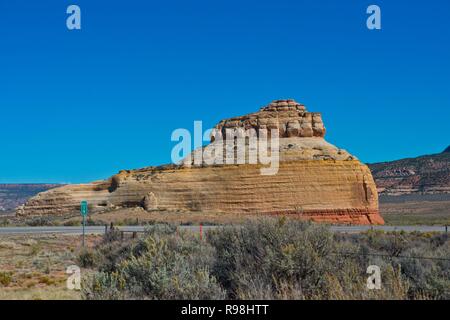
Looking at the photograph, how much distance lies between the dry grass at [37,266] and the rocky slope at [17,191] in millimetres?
157918

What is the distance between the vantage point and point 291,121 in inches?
2365

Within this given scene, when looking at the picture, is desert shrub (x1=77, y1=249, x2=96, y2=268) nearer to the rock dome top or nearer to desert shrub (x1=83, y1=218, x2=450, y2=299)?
desert shrub (x1=83, y1=218, x2=450, y2=299)

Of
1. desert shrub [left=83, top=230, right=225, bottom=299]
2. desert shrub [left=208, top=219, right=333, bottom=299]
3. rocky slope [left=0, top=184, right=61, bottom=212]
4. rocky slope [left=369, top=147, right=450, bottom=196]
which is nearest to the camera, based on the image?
desert shrub [left=83, top=230, right=225, bottom=299]

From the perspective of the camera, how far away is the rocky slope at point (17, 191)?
17260cm

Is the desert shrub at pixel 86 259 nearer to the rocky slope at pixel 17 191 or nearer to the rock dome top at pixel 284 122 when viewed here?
the rock dome top at pixel 284 122

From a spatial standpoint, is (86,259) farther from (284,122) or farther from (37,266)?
(284,122)

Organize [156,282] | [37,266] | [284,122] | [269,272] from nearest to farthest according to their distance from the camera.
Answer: [156,282], [269,272], [37,266], [284,122]

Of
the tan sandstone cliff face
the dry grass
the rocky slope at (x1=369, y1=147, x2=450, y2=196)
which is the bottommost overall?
the dry grass

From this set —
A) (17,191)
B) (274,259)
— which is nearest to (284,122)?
(274,259)

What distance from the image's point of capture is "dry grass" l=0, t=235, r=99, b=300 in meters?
10.9

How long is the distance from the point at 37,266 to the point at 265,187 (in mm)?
36274

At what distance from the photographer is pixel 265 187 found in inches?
2000

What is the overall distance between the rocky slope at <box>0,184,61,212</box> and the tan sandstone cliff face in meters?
120

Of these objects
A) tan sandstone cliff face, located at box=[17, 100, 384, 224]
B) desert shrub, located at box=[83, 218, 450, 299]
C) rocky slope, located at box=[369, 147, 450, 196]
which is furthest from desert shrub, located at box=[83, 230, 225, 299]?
rocky slope, located at box=[369, 147, 450, 196]
